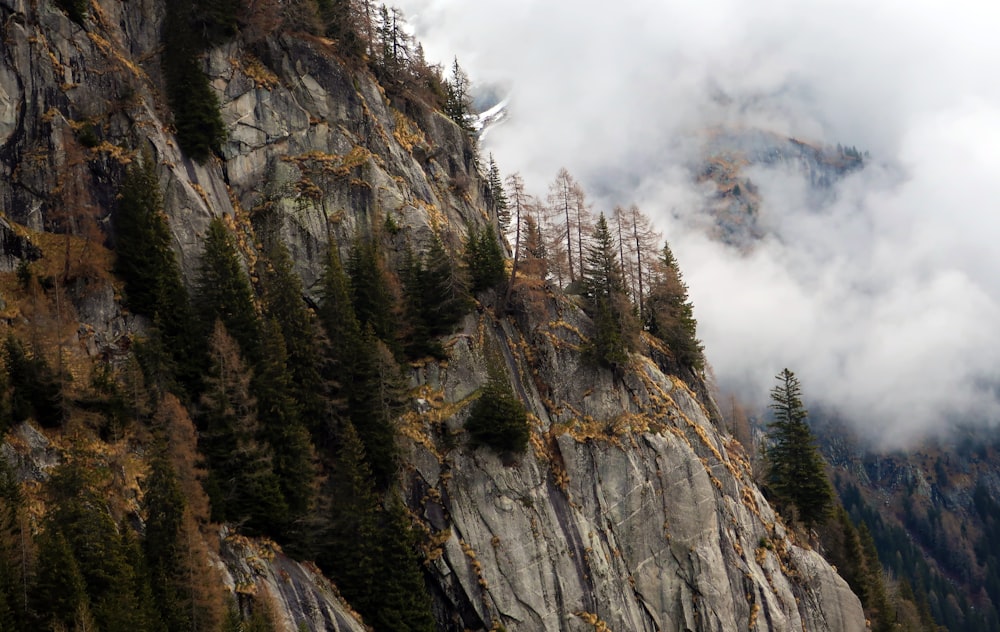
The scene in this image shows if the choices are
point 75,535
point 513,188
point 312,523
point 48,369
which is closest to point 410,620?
point 312,523

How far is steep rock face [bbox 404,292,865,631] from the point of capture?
51.3 meters

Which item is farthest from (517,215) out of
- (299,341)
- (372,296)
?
(299,341)

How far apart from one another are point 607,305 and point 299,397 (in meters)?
25.3

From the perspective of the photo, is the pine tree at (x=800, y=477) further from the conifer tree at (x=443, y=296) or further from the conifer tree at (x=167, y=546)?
the conifer tree at (x=167, y=546)

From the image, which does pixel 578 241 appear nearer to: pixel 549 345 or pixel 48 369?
pixel 549 345

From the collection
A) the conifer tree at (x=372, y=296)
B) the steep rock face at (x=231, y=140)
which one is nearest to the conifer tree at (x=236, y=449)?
the steep rock face at (x=231, y=140)

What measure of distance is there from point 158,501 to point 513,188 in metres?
36.9

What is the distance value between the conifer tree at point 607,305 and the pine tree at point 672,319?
6213mm

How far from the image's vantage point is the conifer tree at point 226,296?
47.3 m

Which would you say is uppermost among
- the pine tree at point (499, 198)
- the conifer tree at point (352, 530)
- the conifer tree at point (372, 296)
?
the pine tree at point (499, 198)

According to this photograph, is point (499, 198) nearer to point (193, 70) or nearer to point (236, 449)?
point (193, 70)

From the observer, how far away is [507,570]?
168ft

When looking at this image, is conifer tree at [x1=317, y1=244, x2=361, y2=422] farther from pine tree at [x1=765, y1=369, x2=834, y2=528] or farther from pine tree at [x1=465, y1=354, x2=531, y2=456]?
pine tree at [x1=765, y1=369, x2=834, y2=528]

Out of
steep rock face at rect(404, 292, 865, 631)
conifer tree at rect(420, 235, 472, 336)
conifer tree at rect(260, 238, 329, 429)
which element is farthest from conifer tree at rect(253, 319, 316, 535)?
conifer tree at rect(420, 235, 472, 336)
